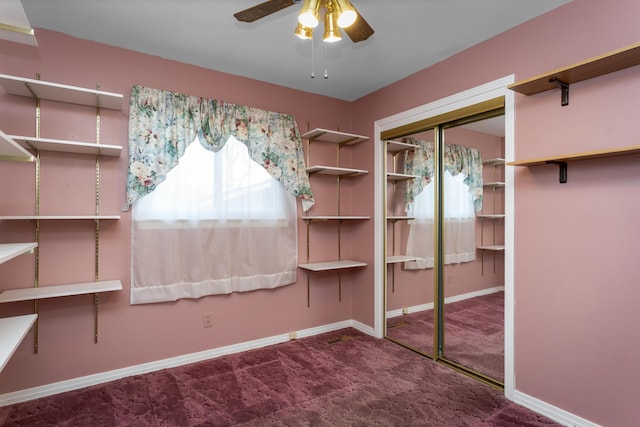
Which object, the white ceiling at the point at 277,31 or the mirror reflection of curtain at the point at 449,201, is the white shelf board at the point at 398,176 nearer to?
the mirror reflection of curtain at the point at 449,201

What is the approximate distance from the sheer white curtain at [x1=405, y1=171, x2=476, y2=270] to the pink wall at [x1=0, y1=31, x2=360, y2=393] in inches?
72.9

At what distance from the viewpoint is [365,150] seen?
12.3ft

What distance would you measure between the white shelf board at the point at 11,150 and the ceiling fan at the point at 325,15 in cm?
118

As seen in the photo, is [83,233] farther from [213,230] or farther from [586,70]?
[586,70]

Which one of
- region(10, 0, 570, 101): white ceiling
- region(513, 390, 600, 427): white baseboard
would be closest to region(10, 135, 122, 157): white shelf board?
region(10, 0, 570, 101): white ceiling

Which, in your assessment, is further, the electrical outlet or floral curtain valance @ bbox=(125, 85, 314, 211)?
the electrical outlet

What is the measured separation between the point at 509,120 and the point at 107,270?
127 inches

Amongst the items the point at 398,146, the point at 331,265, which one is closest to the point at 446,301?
the point at 331,265

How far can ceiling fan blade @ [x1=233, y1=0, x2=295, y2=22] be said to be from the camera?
1584mm

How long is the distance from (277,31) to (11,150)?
5.85 ft

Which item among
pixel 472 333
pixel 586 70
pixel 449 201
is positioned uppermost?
pixel 586 70

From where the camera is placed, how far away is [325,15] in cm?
162

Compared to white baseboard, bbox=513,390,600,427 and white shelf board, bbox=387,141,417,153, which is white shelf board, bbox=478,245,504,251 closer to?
white baseboard, bbox=513,390,600,427

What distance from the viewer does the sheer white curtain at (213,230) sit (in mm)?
2770
